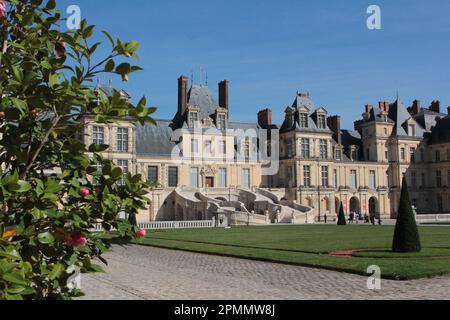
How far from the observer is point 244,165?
46.7 metres

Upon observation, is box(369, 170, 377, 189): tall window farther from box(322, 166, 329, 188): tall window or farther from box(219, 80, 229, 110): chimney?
box(219, 80, 229, 110): chimney

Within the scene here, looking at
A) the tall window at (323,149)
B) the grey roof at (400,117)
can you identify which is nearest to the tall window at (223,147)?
the tall window at (323,149)

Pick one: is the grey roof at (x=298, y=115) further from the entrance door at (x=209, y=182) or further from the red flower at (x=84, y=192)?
the red flower at (x=84, y=192)

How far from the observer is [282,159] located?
163ft

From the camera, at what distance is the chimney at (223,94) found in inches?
1877

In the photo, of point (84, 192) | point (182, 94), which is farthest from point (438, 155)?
point (84, 192)

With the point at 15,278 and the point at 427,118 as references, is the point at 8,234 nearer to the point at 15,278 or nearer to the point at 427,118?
the point at 15,278

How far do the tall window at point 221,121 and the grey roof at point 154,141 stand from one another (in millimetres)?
4278

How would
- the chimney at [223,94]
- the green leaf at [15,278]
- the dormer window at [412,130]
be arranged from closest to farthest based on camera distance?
the green leaf at [15,278]
the chimney at [223,94]
the dormer window at [412,130]

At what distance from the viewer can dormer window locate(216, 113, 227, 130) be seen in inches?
1811

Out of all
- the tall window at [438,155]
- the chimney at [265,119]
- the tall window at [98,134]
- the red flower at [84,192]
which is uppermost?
the chimney at [265,119]

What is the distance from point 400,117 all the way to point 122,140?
3050 centimetres

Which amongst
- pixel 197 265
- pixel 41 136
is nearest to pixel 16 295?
pixel 41 136

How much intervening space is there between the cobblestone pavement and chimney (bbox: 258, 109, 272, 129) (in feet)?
127
